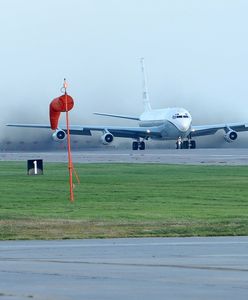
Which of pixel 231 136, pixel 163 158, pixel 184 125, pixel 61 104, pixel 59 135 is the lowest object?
pixel 163 158

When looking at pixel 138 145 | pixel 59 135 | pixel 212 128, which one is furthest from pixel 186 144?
pixel 59 135

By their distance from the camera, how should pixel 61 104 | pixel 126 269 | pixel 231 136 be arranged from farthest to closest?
pixel 231 136
pixel 61 104
pixel 126 269

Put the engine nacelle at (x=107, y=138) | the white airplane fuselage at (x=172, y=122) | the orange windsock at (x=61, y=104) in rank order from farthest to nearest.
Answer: the engine nacelle at (x=107, y=138)
the white airplane fuselage at (x=172, y=122)
the orange windsock at (x=61, y=104)

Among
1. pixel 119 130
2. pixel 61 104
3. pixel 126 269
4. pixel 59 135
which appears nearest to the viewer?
pixel 126 269

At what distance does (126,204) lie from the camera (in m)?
26.8

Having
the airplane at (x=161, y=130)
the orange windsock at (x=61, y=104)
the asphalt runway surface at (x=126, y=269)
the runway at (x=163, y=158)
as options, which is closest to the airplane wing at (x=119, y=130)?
the airplane at (x=161, y=130)

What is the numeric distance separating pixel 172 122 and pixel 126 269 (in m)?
79.6

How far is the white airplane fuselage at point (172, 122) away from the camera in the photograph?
92.4 meters

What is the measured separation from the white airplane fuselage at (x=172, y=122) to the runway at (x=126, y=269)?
244 feet

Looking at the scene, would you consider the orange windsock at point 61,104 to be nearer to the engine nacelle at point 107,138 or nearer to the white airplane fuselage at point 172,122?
the white airplane fuselage at point 172,122

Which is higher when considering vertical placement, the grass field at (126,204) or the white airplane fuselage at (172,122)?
the white airplane fuselage at (172,122)

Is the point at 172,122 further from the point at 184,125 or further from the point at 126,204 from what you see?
the point at 126,204

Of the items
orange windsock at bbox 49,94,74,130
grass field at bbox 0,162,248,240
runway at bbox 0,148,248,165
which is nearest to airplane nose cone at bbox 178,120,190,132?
runway at bbox 0,148,248,165

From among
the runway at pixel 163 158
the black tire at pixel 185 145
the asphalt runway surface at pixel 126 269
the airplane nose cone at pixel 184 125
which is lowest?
the asphalt runway surface at pixel 126 269
